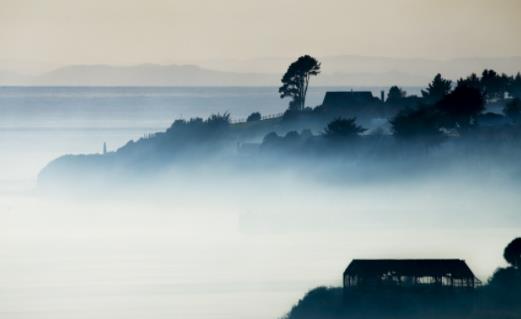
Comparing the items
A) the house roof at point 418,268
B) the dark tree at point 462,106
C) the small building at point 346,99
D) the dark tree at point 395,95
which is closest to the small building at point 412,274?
the house roof at point 418,268

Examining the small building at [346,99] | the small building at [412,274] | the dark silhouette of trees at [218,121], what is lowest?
the small building at [412,274]

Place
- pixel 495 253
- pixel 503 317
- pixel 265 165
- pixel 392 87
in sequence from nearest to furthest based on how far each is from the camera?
1. pixel 503 317
2. pixel 495 253
3. pixel 265 165
4. pixel 392 87

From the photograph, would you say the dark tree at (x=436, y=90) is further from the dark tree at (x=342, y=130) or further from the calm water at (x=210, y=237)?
the dark tree at (x=342, y=130)

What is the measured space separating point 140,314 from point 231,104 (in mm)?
61806

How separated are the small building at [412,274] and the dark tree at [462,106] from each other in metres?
29.6

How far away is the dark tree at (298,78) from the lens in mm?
95062

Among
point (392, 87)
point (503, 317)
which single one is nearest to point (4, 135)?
point (392, 87)

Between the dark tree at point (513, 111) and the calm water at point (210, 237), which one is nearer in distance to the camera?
the calm water at point (210, 237)

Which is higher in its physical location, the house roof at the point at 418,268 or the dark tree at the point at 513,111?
the dark tree at the point at 513,111

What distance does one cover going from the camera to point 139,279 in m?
70.6

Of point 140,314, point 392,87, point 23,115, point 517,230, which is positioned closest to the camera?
point 140,314

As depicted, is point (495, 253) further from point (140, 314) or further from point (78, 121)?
point (78, 121)

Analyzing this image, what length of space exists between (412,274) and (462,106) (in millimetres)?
32725

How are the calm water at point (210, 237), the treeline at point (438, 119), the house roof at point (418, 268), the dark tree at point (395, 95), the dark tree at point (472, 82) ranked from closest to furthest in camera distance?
the house roof at point (418, 268)
the calm water at point (210, 237)
the treeline at point (438, 119)
the dark tree at point (472, 82)
the dark tree at point (395, 95)
